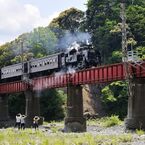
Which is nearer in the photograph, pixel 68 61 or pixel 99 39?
pixel 68 61

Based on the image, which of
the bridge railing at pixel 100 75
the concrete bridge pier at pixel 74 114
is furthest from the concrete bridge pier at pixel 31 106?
the bridge railing at pixel 100 75

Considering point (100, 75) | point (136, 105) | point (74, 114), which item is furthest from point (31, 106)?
point (136, 105)

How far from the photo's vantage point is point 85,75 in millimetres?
43969

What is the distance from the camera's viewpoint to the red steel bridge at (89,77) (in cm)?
3791

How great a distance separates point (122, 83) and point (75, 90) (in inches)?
932

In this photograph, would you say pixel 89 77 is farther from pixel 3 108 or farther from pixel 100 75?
pixel 3 108

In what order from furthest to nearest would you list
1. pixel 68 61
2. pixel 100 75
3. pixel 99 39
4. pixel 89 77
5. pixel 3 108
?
pixel 99 39 → pixel 3 108 → pixel 68 61 → pixel 89 77 → pixel 100 75

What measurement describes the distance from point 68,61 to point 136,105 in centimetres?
1258

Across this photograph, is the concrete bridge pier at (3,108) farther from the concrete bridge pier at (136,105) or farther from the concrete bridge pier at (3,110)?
the concrete bridge pier at (136,105)

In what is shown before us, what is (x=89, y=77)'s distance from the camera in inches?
1713

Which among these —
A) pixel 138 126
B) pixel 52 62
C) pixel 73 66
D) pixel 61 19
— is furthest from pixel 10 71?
pixel 61 19

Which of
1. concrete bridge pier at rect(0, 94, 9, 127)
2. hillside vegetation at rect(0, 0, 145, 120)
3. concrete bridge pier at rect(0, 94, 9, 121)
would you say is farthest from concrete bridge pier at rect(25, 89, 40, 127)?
hillside vegetation at rect(0, 0, 145, 120)

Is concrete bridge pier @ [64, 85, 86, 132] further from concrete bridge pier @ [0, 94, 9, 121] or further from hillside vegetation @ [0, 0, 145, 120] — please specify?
hillside vegetation @ [0, 0, 145, 120]

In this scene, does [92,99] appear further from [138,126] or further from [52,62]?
[138,126]
